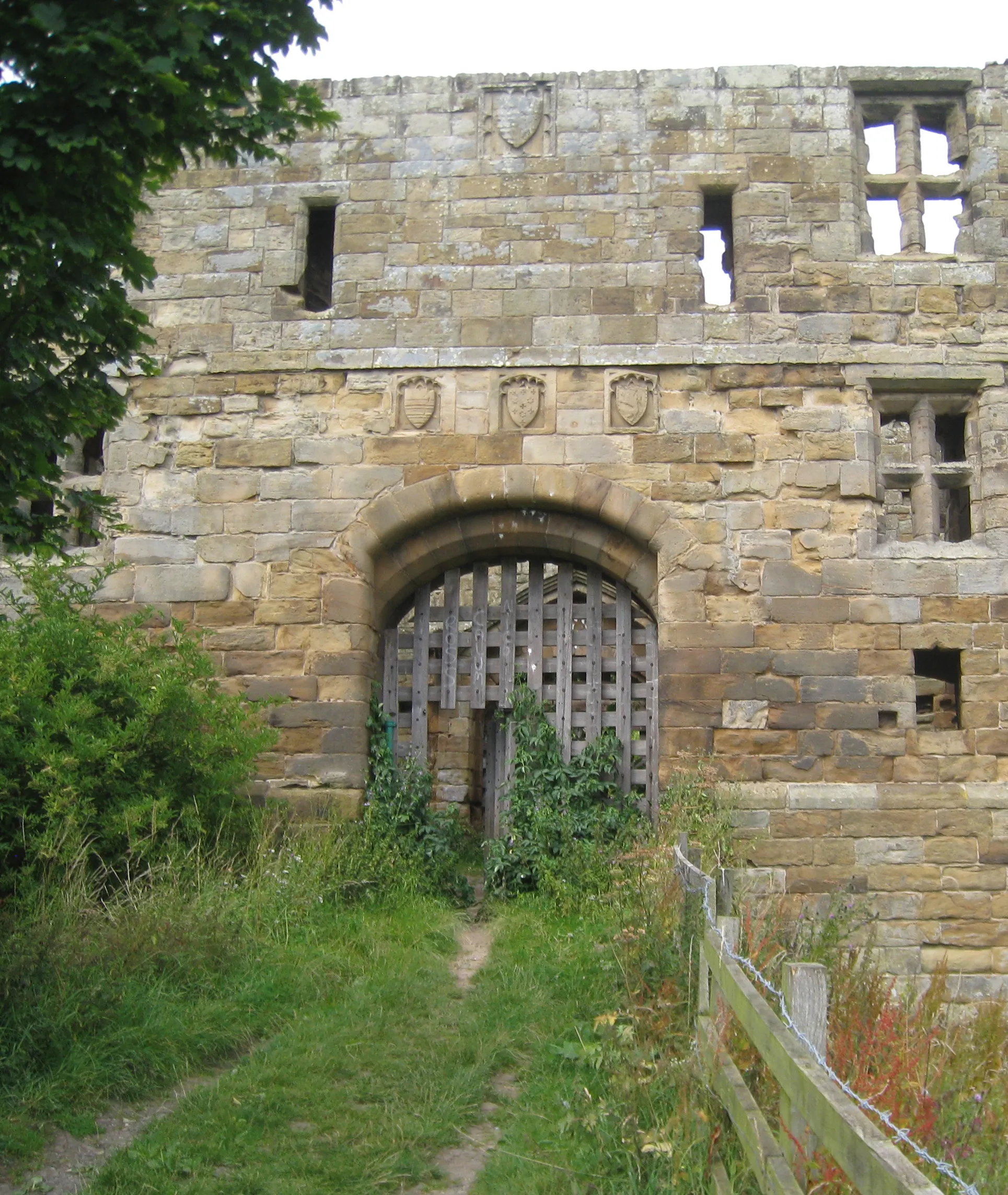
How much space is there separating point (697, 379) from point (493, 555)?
6.41ft

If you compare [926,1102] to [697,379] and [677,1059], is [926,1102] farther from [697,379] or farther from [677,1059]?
[697,379]

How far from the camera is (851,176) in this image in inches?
345

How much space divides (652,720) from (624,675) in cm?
39

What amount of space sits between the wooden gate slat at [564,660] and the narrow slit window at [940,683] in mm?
2385

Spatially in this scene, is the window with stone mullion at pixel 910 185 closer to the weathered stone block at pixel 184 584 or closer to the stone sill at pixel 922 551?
the stone sill at pixel 922 551

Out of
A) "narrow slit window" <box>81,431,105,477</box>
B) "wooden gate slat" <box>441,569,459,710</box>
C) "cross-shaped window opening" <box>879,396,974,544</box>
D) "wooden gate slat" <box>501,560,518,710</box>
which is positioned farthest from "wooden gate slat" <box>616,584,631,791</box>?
"narrow slit window" <box>81,431,105,477</box>

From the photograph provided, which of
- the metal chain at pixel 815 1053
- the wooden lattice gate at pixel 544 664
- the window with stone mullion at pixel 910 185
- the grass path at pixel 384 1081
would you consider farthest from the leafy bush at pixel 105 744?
the window with stone mullion at pixel 910 185

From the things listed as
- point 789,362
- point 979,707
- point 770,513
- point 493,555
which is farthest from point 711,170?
point 979,707

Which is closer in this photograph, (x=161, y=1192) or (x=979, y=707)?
(x=161, y=1192)

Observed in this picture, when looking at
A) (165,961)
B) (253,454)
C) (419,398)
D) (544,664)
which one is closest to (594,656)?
(544,664)

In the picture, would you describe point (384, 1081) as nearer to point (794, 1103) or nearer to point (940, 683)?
point (794, 1103)

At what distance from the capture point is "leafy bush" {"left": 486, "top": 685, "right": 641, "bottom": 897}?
8.11 m

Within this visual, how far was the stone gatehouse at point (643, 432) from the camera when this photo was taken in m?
8.04

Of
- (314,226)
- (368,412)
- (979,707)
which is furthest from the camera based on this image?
(314,226)
